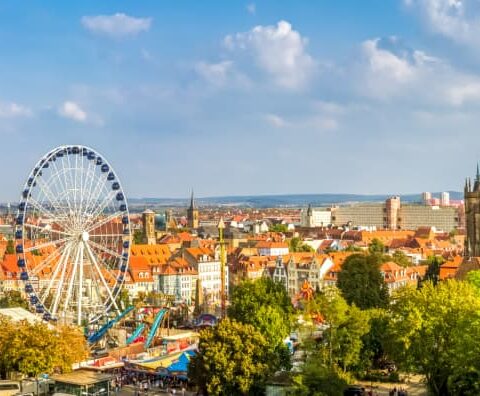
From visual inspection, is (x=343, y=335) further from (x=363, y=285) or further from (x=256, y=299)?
(x=363, y=285)

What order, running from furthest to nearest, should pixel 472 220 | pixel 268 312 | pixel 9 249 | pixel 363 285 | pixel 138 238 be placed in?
1. pixel 138 238
2. pixel 9 249
3. pixel 472 220
4. pixel 363 285
5. pixel 268 312

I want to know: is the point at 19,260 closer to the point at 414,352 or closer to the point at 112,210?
the point at 112,210

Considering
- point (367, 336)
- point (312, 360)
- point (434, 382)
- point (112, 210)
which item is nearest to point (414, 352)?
point (434, 382)

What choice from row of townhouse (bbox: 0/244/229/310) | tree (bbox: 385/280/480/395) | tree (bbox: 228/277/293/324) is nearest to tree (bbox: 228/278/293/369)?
tree (bbox: 228/277/293/324)

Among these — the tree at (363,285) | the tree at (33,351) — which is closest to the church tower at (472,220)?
the tree at (363,285)

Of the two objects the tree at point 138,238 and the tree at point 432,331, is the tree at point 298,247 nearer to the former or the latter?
the tree at point 138,238

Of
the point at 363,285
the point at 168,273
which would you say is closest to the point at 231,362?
the point at 363,285
